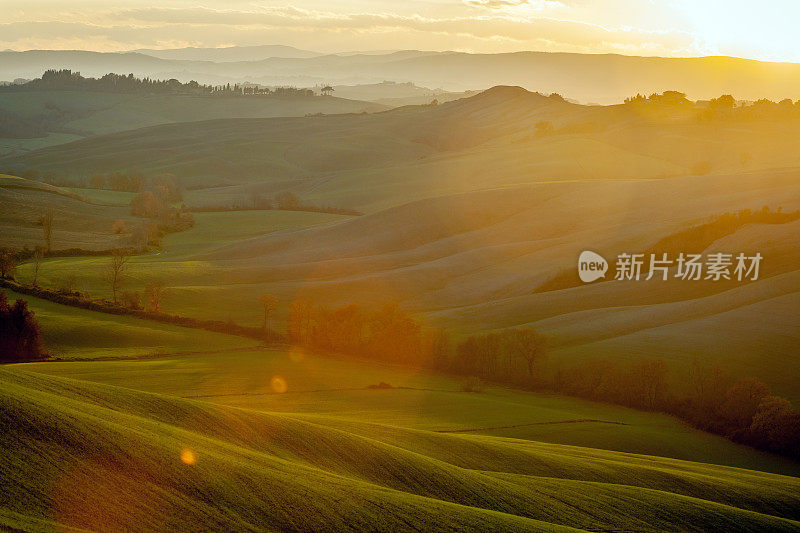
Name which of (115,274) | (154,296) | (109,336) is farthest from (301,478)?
(115,274)

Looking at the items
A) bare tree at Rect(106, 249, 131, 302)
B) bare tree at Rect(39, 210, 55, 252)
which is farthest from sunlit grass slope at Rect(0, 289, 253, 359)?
bare tree at Rect(39, 210, 55, 252)

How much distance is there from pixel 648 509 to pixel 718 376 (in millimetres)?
30149

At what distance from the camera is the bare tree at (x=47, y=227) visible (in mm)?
114719

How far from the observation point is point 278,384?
184 ft

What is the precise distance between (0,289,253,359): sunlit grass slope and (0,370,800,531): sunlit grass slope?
2949 cm

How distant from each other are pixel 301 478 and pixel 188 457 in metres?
3.77

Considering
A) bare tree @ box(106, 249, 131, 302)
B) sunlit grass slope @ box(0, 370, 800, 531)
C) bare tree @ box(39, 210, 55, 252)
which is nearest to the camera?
sunlit grass slope @ box(0, 370, 800, 531)

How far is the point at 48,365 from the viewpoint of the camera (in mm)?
54094

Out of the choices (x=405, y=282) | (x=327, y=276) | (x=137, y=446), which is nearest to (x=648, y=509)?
(x=137, y=446)

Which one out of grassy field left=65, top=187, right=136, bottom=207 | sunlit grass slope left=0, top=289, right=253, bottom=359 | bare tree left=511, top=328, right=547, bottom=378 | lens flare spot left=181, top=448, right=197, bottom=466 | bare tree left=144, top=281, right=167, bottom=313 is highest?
grassy field left=65, top=187, right=136, bottom=207

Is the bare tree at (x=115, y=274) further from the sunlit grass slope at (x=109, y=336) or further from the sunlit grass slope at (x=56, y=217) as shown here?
the sunlit grass slope at (x=56, y=217)

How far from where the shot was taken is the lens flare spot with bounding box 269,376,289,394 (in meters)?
54.5

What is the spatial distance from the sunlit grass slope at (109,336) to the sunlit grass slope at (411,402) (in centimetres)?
318

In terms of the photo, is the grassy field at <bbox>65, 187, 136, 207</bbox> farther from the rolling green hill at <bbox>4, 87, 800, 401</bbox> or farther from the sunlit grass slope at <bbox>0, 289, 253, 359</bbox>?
the sunlit grass slope at <bbox>0, 289, 253, 359</bbox>
